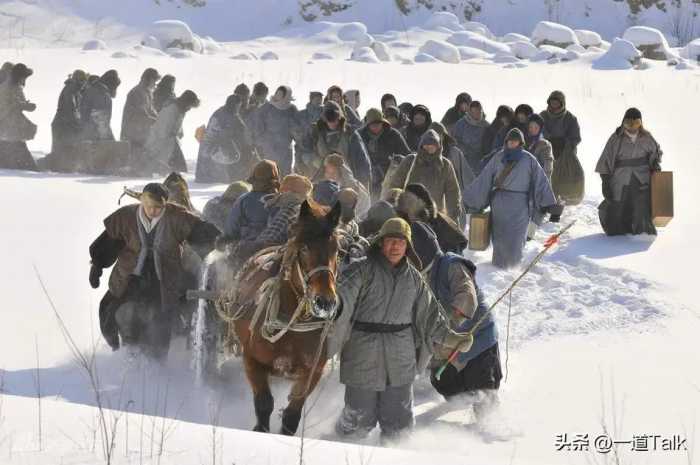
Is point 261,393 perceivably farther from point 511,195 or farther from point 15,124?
point 15,124

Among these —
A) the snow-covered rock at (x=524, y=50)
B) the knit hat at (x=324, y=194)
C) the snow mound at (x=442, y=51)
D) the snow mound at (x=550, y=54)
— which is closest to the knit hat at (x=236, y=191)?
the knit hat at (x=324, y=194)

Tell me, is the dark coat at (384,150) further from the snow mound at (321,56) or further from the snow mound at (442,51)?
the snow mound at (442,51)

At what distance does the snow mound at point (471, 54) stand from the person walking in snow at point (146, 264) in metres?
32.9

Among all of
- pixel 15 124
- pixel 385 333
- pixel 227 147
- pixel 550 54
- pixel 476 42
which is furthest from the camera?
pixel 476 42

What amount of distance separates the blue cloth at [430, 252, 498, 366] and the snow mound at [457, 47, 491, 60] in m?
33.6

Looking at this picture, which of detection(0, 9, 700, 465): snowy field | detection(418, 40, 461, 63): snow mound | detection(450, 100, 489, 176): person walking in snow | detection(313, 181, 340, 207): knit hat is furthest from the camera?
detection(418, 40, 461, 63): snow mound

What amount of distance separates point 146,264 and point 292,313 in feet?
8.03

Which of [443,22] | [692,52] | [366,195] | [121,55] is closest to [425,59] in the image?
[121,55]

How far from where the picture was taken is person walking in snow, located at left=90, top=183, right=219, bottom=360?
8.91 m

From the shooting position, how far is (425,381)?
9000 mm

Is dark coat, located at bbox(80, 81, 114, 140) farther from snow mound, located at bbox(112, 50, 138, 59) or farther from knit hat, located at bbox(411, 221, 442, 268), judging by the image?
snow mound, located at bbox(112, 50, 138, 59)

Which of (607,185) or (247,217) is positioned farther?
(607,185)

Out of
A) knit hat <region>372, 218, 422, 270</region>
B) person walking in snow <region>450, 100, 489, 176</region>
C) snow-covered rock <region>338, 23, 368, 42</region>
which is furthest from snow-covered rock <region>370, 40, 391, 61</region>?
knit hat <region>372, 218, 422, 270</region>

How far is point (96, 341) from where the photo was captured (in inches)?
395
